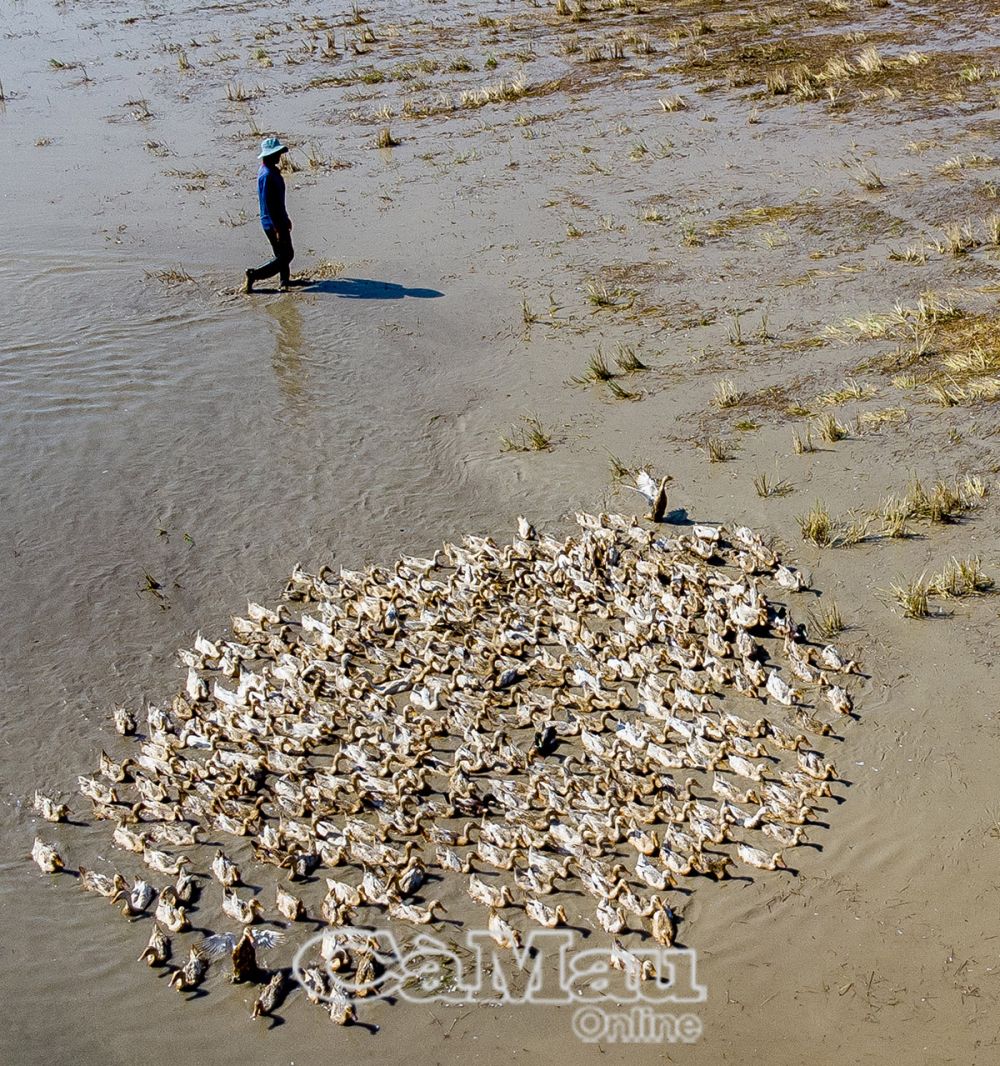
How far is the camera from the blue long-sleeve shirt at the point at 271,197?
51.0ft

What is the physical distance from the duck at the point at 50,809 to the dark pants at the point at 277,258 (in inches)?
370

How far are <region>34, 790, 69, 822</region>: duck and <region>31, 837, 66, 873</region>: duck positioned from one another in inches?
11.8

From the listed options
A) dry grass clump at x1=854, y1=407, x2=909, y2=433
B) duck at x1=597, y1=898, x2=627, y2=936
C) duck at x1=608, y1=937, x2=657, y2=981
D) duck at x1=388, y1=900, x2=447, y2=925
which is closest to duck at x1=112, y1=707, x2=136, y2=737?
duck at x1=388, y1=900, x2=447, y2=925

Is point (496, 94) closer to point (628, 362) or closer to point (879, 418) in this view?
point (628, 362)

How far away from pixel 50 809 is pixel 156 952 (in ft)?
5.72

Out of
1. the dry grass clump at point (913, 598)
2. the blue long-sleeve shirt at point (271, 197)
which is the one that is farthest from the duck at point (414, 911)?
the blue long-sleeve shirt at point (271, 197)

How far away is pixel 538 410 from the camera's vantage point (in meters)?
13.0

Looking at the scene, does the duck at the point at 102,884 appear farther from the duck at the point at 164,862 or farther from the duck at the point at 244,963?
the duck at the point at 244,963

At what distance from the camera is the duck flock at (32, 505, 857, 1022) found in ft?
24.1

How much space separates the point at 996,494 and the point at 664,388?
385 cm

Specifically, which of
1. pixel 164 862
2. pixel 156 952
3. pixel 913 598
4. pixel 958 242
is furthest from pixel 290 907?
pixel 958 242

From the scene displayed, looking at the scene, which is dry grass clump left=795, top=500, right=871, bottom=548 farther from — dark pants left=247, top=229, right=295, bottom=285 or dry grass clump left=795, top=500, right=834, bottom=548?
dark pants left=247, top=229, right=295, bottom=285

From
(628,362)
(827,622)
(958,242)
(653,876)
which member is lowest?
(653,876)

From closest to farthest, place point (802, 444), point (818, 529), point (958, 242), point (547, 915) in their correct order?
1. point (547, 915)
2. point (818, 529)
3. point (802, 444)
4. point (958, 242)
